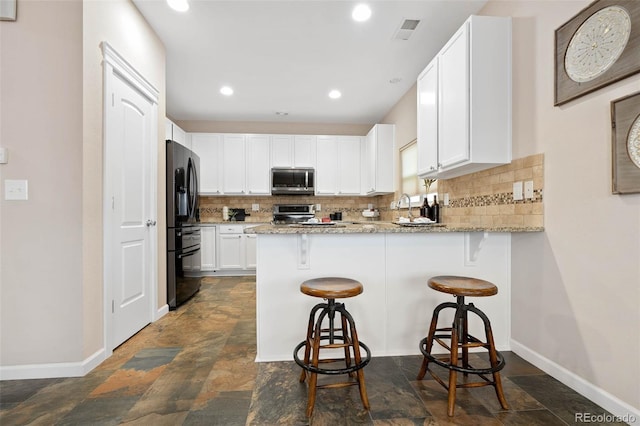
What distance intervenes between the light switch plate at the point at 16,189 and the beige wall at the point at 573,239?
3290mm

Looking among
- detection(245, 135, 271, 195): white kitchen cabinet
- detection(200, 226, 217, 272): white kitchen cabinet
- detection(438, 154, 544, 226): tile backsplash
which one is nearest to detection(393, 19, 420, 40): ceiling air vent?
detection(438, 154, 544, 226): tile backsplash

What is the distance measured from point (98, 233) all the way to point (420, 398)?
230 cm

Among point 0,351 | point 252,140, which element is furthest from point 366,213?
point 0,351

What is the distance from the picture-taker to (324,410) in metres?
1.46

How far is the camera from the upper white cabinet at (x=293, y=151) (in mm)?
5203

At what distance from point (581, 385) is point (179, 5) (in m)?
3.85

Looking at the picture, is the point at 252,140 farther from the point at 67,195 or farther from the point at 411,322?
the point at 411,322

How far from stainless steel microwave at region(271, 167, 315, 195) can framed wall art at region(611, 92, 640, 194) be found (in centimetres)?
412

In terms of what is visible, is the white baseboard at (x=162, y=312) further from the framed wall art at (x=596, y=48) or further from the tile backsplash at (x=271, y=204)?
the framed wall art at (x=596, y=48)

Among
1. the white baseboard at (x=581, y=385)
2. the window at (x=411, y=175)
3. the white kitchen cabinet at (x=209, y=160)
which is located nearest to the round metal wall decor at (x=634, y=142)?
the white baseboard at (x=581, y=385)

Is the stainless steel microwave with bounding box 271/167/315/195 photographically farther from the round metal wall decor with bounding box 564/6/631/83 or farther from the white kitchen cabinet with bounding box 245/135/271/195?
the round metal wall decor with bounding box 564/6/631/83

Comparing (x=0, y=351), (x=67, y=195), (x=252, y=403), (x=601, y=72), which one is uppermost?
(x=601, y=72)

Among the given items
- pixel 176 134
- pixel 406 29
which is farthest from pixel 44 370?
pixel 406 29

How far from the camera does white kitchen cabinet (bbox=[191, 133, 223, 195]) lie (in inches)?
200
